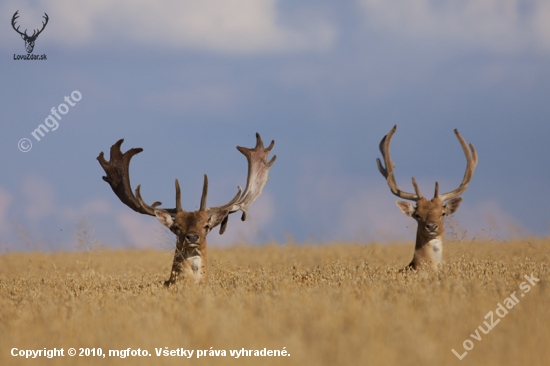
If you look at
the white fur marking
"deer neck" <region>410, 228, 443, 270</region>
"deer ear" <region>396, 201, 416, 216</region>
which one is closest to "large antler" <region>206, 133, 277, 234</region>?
"deer ear" <region>396, 201, 416, 216</region>

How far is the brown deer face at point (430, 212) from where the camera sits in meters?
12.4

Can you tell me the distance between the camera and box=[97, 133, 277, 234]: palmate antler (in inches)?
472

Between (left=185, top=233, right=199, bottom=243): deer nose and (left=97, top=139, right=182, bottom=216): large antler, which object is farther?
(left=97, top=139, right=182, bottom=216): large antler

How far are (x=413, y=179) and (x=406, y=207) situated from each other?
57cm

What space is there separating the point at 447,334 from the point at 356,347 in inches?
40.6

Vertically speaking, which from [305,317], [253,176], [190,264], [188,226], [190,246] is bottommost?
[305,317]

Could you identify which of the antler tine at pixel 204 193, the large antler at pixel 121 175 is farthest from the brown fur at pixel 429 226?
the large antler at pixel 121 175

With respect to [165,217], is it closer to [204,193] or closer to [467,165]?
[204,193]

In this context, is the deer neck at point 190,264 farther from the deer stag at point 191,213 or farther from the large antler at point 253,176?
the large antler at point 253,176

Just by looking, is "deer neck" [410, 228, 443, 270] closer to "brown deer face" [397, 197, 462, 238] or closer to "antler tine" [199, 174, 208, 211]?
"brown deer face" [397, 197, 462, 238]

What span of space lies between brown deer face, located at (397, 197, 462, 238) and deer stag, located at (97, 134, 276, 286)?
2.49m

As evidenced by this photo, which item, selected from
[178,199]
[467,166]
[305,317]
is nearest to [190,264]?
[178,199]

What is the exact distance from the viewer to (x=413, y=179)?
13250mm

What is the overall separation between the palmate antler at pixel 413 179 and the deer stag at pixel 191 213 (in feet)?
7.08
